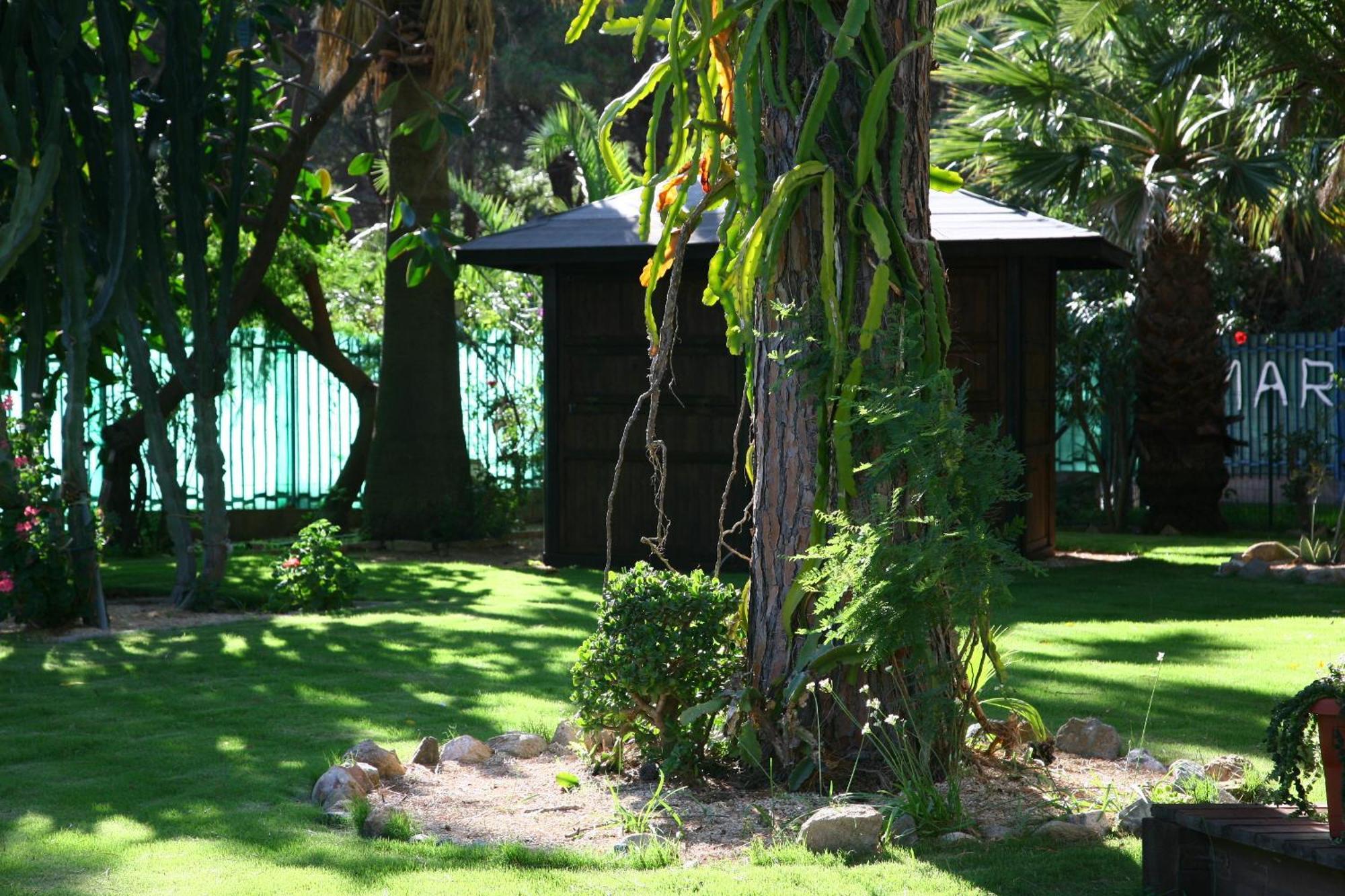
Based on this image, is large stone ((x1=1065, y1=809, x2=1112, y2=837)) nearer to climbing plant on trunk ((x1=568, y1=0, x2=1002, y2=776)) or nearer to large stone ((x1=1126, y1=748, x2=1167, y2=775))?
climbing plant on trunk ((x1=568, y1=0, x2=1002, y2=776))

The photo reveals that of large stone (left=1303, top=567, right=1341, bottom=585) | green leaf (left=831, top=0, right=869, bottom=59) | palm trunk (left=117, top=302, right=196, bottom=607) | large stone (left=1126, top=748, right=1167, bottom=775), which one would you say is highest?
green leaf (left=831, top=0, right=869, bottom=59)

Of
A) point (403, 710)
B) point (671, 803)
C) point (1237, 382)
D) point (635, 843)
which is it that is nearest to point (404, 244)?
point (403, 710)

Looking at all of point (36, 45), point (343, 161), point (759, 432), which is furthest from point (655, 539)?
point (343, 161)

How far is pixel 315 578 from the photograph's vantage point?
9.62 m

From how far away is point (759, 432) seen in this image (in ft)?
16.4

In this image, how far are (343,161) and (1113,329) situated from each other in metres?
19.5

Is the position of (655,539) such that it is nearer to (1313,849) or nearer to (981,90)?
(1313,849)

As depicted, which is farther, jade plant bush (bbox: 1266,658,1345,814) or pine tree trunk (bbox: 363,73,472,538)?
pine tree trunk (bbox: 363,73,472,538)

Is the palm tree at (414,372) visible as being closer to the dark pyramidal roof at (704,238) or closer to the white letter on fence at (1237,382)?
the dark pyramidal roof at (704,238)

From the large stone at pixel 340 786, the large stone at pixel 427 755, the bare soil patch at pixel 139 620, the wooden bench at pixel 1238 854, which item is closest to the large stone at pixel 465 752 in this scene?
the large stone at pixel 427 755

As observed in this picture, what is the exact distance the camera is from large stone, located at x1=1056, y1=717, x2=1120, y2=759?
521 centimetres

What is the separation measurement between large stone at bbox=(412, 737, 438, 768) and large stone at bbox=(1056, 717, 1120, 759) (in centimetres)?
228

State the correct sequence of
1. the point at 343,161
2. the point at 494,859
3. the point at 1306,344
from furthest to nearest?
the point at 343,161 → the point at 1306,344 → the point at 494,859

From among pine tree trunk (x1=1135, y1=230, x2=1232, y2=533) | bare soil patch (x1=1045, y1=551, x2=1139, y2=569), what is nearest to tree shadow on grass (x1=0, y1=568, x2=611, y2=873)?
bare soil patch (x1=1045, y1=551, x2=1139, y2=569)
